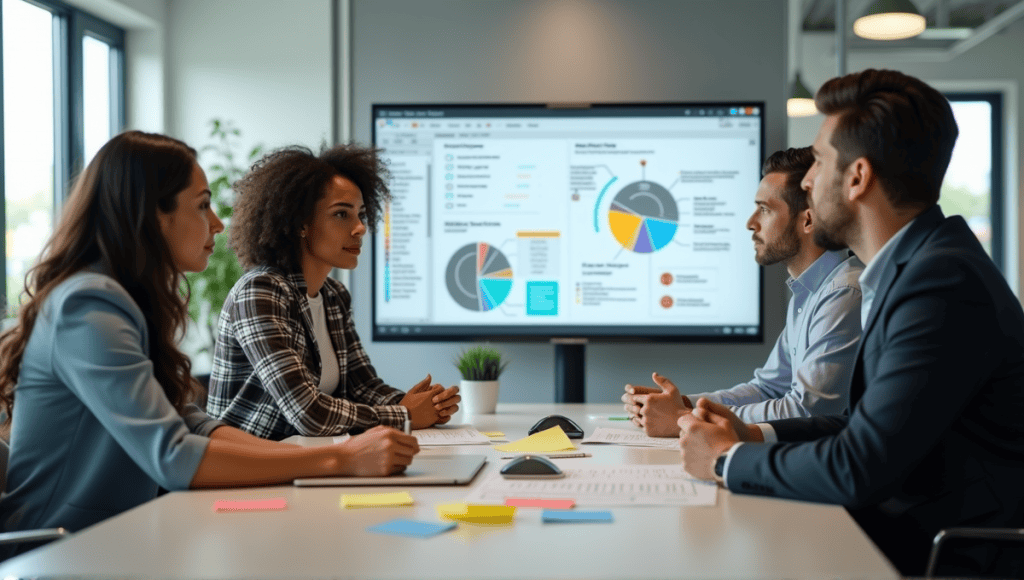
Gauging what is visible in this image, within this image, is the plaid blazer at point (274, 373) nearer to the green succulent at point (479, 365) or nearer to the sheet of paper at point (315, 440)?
the sheet of paper at point (315, 440)

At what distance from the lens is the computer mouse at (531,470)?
1480mm

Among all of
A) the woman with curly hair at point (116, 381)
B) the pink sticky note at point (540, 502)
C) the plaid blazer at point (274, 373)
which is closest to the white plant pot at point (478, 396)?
the plaid blazer at point (274, 373)

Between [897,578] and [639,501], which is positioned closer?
[897,578]

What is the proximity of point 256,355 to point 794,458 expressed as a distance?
1237mm

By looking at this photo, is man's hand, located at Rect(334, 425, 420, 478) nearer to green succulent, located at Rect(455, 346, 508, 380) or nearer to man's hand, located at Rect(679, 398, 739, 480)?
man's hand, located at Rect(679, 398, 739, 480)

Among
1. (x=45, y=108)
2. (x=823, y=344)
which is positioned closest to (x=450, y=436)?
(x=823, y=344)

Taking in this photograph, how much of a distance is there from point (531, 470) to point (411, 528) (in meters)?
0.39

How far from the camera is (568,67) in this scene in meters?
3.88

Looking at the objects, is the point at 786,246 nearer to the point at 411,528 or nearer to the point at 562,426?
the point at 562,426

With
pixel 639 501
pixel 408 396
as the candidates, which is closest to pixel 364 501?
pixel 639 501

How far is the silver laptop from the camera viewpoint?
1438 mm

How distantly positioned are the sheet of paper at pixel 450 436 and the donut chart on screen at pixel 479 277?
5.24 ft

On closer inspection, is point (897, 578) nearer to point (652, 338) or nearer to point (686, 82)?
point (652, 338)

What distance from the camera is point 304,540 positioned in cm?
109
